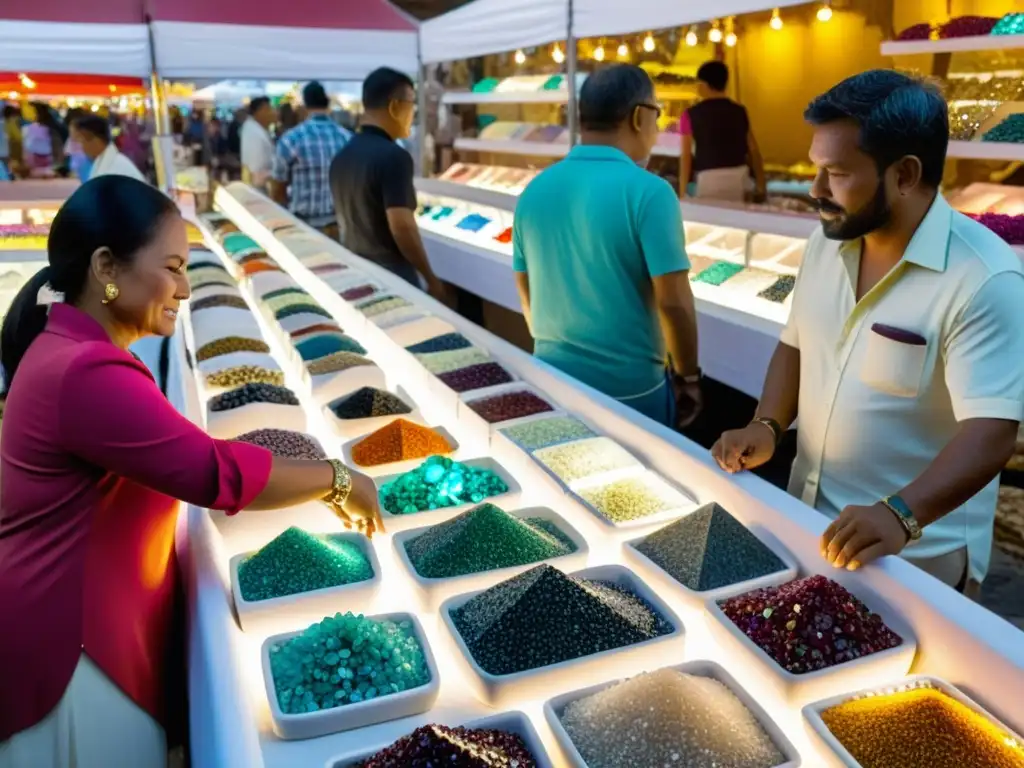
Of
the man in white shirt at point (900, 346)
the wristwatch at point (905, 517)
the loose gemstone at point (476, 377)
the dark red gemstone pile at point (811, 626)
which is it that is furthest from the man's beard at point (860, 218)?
the loose gemstone at point (476, 377)

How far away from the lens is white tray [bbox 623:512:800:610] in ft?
4.28

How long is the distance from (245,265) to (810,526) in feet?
10.3

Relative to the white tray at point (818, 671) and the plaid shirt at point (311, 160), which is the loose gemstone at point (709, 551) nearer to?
the white tray at point (818, 671)

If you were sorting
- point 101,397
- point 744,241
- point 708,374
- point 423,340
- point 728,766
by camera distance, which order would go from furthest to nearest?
point 744,241, point 708,374, point 423,340, point 101,397, point 728,766

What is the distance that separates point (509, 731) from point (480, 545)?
40cm

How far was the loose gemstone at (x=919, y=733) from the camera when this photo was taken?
986 mm

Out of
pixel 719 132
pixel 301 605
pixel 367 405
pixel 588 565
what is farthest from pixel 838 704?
pixel 719 132

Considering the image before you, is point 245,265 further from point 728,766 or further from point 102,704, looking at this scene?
point 728,766

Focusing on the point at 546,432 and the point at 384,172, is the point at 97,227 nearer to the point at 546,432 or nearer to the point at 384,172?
the point at 546,432

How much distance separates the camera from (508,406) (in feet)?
6.96

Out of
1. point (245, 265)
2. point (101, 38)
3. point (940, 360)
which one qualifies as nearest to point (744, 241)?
point (245, 265)

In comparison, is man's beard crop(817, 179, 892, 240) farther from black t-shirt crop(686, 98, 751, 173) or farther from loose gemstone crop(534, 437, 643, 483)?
black t-shirt crop(686, 98, 751, 173)

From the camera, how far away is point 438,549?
144 centimetres

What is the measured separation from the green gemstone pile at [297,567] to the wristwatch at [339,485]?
0.25 feet
